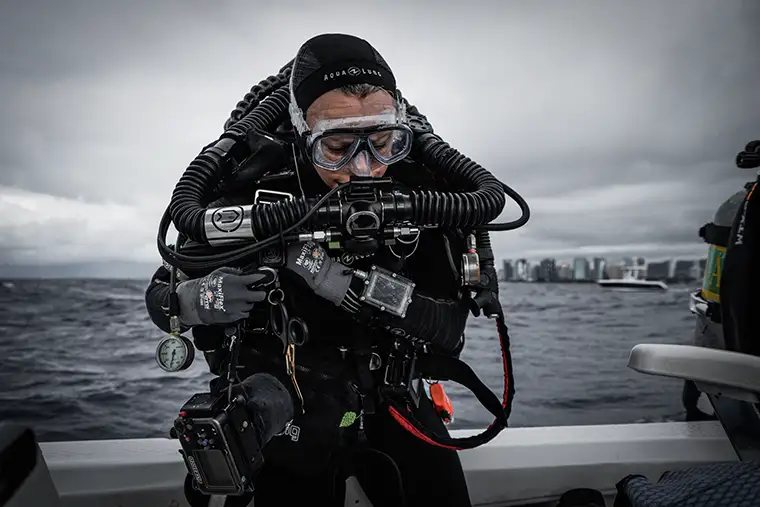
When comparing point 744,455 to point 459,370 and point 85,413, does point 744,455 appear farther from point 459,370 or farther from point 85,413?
point 85,413

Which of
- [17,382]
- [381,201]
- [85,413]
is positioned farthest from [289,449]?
[17,382]

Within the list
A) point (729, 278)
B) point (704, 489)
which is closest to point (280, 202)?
point (704, 489)

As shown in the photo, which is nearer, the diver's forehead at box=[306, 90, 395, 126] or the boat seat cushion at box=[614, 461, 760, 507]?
the boat seat cushion at box=[614, 461, 760, 507]

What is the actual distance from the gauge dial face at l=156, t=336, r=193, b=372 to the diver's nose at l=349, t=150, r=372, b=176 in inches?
22.6

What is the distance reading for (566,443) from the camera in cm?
Answer: 155

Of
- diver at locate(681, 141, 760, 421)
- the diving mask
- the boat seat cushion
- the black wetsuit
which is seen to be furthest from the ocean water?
the boat seat cushion

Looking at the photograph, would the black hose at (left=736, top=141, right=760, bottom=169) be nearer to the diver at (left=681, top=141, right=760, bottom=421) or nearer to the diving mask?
the diver at (left=681, top=141, right=760, bottom=421)

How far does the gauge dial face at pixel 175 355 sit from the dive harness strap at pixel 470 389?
Answer: 492mm

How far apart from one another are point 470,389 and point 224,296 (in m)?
0.63

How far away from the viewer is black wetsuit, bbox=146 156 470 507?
3.83 ft

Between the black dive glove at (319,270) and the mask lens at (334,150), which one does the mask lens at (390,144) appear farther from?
the black dive glove at (319,270)

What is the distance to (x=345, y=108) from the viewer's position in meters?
1.22

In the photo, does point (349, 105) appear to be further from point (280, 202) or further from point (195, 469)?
point (195, 469)

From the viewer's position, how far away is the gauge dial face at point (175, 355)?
121 centimetres
